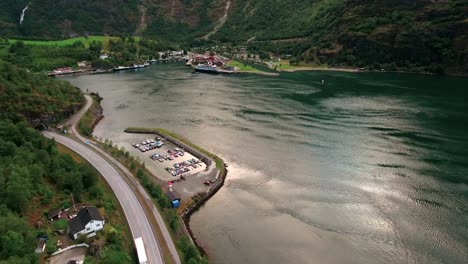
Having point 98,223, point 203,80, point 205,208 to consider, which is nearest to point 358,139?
point 205,208

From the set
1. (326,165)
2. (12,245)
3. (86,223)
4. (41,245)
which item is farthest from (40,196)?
(326,165)

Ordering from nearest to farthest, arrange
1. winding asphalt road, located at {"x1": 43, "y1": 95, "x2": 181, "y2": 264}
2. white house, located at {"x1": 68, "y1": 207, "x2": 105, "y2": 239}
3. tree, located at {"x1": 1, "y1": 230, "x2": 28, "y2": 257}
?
tree, located at {"x1": 1, "y1": 230, "x2": 28, "y2": 257}
white house, located at {"x1": 68, "y1": 207, "x2": 105, "y2": 239}
winding asphalt road, located at {"x1": 43, "y1": 95, "x2": 181, "y2": 264}

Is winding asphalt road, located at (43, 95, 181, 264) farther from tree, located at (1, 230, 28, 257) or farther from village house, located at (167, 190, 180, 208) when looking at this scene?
tree, located at (1, 230, 28, 257)

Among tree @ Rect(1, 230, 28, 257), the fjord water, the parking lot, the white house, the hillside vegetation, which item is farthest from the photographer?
the parking lot

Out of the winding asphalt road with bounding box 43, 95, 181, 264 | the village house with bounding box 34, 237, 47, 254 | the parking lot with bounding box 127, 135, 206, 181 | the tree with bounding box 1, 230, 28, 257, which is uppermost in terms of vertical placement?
the tree with bounding box 1, 230, 28, 257

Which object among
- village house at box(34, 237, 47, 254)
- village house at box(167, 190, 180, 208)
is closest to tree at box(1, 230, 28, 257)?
village house at box(34, 237, 47, 254)

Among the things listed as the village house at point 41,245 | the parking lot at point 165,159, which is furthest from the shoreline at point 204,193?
the village house at point 41,245
